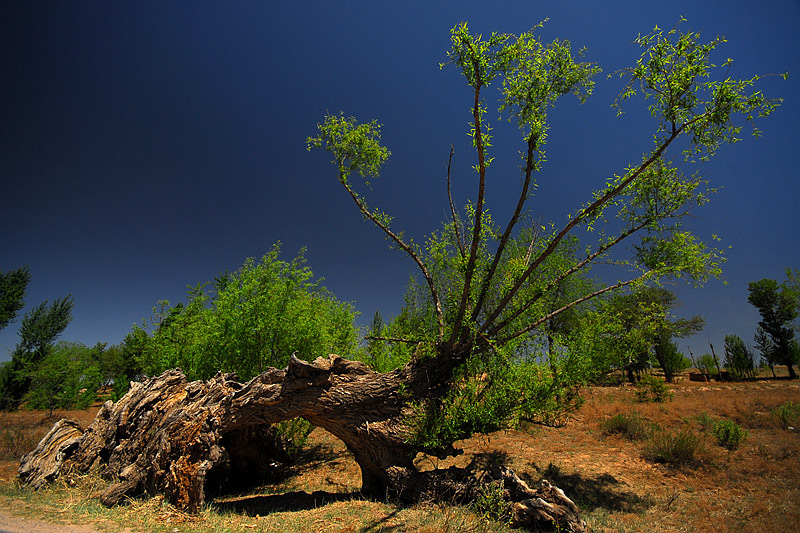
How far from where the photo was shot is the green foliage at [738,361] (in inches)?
1366

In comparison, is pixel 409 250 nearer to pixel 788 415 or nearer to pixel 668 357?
pixel 788 415

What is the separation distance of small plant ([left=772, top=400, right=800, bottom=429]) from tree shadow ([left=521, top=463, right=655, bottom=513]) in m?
9.17

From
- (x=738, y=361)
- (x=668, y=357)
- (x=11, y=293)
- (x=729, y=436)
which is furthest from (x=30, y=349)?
(x=738, y=361)

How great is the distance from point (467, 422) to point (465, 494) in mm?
1624

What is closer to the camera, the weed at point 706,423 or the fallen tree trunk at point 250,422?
the fallen tree trunk at point 250,422

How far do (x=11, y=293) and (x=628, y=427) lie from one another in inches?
2013

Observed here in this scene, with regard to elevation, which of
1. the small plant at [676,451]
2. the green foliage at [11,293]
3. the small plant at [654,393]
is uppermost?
the green foliage at [11,293]

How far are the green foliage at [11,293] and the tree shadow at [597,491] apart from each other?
46.8 metres

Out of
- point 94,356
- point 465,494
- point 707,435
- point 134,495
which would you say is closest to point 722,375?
point 707,435

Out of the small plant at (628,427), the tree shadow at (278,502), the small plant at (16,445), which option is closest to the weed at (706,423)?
the small plant at (628,427)

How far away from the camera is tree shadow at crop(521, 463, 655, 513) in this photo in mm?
8281

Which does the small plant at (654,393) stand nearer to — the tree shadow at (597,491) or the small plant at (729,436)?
the small plant at (729,436)

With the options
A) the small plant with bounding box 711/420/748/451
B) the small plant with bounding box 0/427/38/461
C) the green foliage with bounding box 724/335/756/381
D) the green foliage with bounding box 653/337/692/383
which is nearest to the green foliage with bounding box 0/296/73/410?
the small plant with bounding box 0/427/38/461

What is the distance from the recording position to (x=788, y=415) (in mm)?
13352
